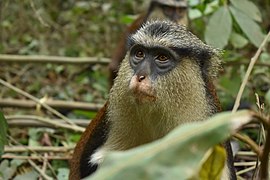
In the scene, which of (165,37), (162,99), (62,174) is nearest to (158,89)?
(162,99)

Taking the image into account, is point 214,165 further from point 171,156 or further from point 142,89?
point 142,89

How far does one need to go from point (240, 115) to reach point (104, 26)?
27.6 feet

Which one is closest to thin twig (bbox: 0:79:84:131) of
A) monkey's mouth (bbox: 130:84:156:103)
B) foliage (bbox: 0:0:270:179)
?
foliage (bbox: 0:0:270:179)

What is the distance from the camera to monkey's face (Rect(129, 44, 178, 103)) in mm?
3047

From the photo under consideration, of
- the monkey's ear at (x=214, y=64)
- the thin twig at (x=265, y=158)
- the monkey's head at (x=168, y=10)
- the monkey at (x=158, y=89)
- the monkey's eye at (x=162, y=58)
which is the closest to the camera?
the thin twig at (x=265, y=158)

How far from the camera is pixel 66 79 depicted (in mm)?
8117

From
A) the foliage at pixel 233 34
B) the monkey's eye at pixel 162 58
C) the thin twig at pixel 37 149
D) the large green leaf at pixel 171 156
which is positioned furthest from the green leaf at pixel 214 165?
the thin twig at pixel 37 149

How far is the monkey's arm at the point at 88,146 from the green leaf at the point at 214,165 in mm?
1878

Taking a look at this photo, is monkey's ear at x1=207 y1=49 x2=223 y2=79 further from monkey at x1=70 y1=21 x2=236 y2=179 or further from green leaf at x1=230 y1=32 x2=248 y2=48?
green leaf at x1=230 y1=32 x2=248 y2=48

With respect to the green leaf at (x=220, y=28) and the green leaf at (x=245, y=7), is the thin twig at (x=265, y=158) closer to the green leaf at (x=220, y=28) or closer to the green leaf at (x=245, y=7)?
the green leaf at (x=220, y=28)

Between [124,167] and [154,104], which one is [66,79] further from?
[124,167]

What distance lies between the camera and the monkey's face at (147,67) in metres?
3.05

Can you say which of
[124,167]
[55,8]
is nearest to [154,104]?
[124,167]

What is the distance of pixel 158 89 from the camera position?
3.13 metres
